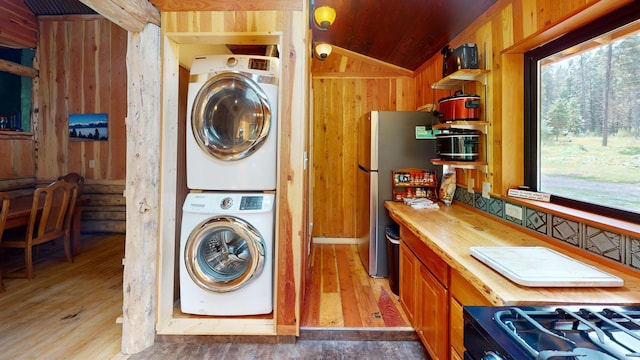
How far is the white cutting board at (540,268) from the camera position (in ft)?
3.26

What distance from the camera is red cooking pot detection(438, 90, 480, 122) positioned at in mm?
2057

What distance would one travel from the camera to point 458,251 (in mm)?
1339

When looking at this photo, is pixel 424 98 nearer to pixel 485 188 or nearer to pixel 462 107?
pixel 462 107

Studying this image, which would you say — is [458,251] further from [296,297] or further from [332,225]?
[332,225]

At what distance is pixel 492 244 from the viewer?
1441 millimetres

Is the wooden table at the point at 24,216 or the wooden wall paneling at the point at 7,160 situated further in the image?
the wooden wall paneling at the point at 7,160

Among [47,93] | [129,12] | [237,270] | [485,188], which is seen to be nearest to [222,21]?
[129,12]

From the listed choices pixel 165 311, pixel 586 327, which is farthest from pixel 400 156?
pixel 165 311

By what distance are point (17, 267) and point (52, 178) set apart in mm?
1802

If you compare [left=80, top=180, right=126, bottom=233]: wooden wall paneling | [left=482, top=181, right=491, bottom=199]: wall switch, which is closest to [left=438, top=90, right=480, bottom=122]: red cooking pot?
[left=482, top=181, right=491, bottom=199]: wall switch

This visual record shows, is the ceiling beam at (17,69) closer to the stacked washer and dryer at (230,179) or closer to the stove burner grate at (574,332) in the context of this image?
the stacked washer and dryer at (230,179)

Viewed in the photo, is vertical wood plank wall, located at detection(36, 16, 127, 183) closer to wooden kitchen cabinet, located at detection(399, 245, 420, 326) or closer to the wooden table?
the wooden table

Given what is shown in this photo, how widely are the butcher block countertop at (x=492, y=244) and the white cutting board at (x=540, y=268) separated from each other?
0.02 metres

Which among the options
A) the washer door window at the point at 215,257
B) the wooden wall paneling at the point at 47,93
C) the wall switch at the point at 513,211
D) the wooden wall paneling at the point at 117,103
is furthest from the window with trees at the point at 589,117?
the wooden wall paneling at the point at 47,93
